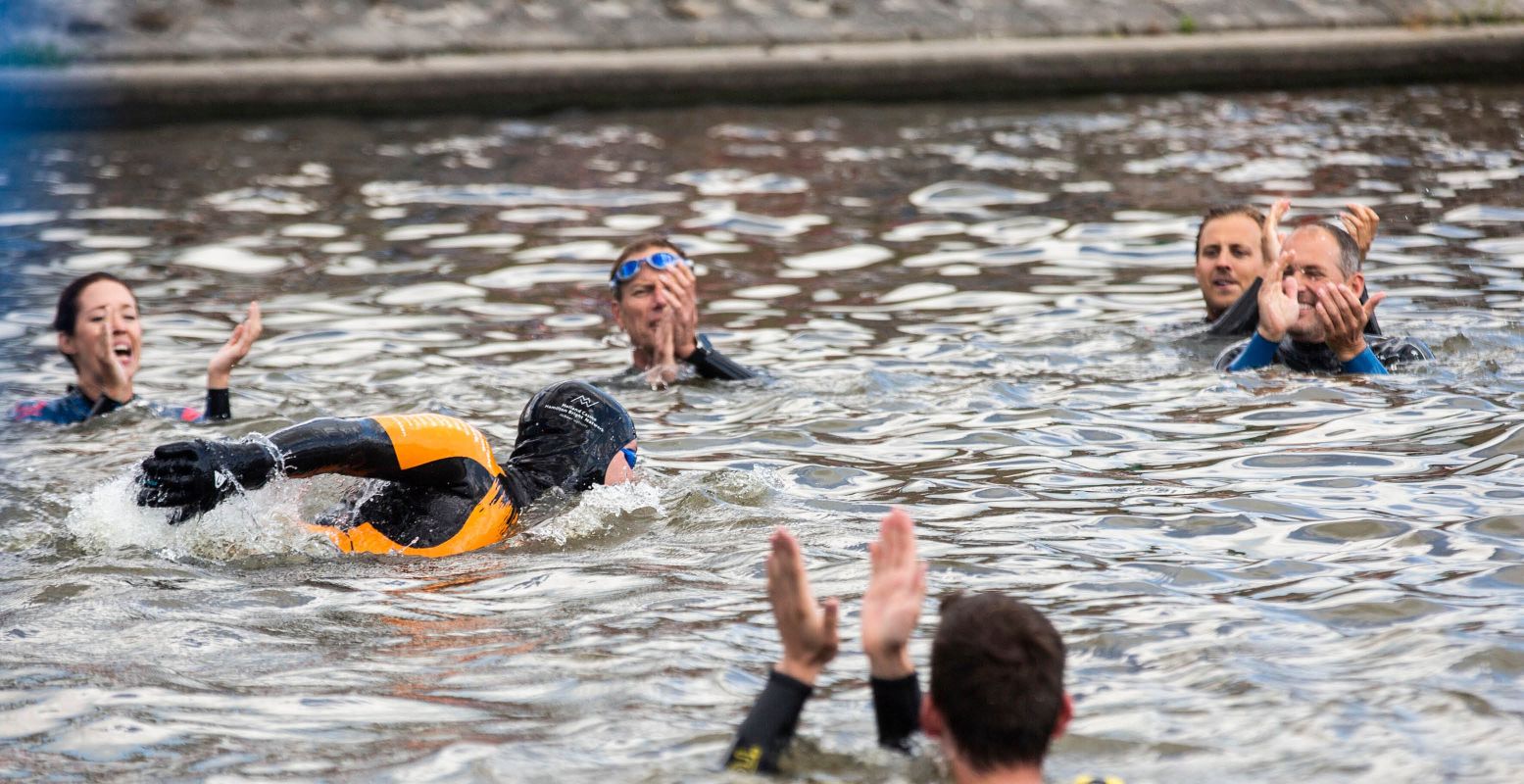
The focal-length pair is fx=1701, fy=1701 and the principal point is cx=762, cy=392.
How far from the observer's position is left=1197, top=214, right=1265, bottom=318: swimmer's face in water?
30.6ft

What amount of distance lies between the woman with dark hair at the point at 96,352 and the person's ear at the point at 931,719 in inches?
206

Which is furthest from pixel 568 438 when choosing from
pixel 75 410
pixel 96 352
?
pixel 75 410

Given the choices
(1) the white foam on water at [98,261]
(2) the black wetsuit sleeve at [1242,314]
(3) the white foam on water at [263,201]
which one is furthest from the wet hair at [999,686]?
(3) the white foam on water at [263,201]

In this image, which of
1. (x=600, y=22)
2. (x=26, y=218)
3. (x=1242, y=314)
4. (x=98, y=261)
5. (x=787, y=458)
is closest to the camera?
(x=787, y=458)

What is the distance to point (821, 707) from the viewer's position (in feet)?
14.4

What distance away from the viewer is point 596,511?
6.28 meters

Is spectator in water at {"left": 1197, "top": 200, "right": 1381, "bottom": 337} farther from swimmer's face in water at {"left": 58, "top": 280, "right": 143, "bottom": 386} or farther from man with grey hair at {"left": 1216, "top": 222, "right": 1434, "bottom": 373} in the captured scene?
swimmer's face in water at {"left": 58, "top": 280, "right": 143, "bottom": 386}

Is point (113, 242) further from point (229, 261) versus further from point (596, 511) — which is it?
point (596, 511)

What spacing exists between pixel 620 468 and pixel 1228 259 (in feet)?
14.3

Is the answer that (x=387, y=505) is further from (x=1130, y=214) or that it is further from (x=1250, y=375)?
(x=1130, y=214)

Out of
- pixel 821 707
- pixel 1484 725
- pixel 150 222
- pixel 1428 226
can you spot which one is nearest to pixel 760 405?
pixel 821 707

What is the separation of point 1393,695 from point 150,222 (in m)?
10.6

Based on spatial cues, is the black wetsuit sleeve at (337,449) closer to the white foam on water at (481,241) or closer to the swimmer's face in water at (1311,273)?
the swimmer's face in water at (1311,273)

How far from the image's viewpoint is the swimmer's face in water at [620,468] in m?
6.39
